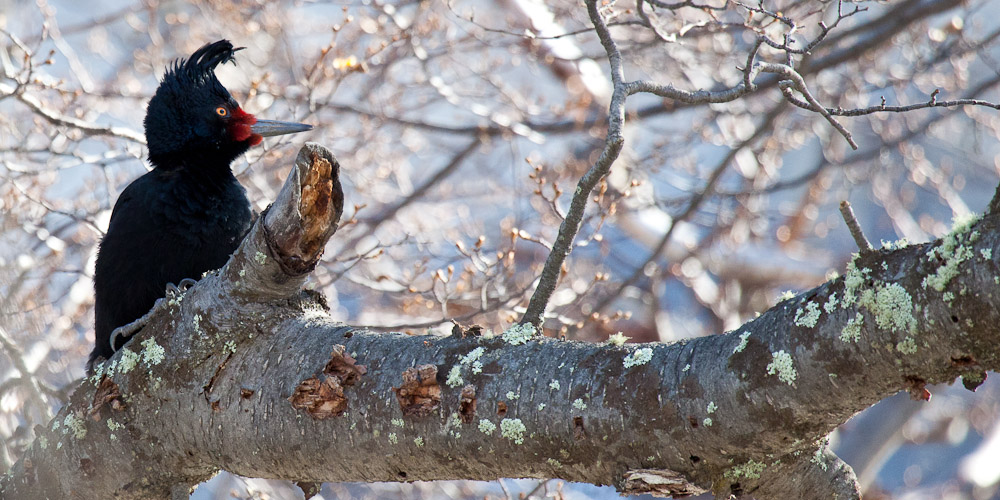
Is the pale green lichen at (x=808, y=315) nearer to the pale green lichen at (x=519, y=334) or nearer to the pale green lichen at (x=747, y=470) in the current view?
the pale green lichen at (x=747, y=470)

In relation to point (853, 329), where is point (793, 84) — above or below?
above

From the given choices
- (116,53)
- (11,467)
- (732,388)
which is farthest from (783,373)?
(116,53)

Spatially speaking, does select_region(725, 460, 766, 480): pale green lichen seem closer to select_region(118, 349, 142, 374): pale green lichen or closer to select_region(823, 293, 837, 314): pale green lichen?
select_region(823, 293, 837, 314): pale green lichen

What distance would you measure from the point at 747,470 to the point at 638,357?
0.32 meters

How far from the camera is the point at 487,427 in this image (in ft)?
6.50

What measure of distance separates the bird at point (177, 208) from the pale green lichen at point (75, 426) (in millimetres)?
465

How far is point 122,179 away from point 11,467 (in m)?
3.06

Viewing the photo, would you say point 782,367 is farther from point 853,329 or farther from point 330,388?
point 330,388

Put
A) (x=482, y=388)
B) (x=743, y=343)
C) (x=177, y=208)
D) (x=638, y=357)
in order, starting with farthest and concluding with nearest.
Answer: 1. (x=177, y=208)
2. (x=482, y=388)
3. (x=638, y=357)
4. (x=743, y=343)

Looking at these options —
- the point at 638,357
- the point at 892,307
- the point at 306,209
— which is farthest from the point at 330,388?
the point at 892,307

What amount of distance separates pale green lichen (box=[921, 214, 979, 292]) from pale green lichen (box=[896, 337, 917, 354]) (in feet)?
0.32

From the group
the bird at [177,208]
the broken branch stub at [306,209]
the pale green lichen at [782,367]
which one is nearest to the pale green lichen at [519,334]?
the broken branch stub at [306,209]

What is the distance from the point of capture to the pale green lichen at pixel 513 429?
6.40 feet

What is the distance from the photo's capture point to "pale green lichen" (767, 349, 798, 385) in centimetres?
168
